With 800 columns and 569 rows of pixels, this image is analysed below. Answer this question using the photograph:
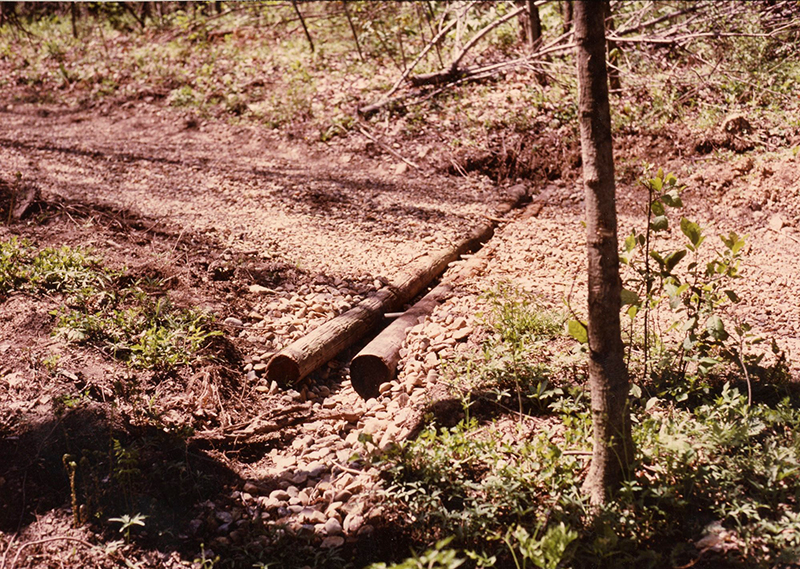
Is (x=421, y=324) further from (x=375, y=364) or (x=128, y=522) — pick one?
(x=128, y=522)

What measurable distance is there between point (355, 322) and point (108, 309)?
5.51ft

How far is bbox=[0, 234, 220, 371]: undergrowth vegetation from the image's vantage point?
12.5 ft

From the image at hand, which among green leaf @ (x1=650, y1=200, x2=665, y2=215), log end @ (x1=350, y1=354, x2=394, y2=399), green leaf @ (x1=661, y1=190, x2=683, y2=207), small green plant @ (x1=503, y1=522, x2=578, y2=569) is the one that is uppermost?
green leaf @ (x1=661, y1=190, x2=683, y2=207)

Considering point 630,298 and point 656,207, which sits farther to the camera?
point 656,207

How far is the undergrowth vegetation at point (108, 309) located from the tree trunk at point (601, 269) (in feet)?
8.19

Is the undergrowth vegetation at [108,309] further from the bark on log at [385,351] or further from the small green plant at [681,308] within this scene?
the small green plant at [681,308]

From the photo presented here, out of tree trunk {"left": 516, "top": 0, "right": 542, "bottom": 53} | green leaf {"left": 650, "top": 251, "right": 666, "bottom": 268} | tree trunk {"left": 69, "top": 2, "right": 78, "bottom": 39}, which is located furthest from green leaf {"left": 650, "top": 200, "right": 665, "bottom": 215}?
tree trunk {"left": 69, "top": 2, "right": 78, "bottom": 39}

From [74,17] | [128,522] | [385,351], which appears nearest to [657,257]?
[385,351]

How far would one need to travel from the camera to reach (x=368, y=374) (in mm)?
3883

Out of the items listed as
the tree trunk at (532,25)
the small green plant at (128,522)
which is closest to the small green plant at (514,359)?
the small green plant at (128,522)

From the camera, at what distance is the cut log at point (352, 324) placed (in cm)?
388

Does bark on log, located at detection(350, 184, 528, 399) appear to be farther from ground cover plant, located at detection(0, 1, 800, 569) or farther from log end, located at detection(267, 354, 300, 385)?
log end, located at detection(267, 354, 300, 385)

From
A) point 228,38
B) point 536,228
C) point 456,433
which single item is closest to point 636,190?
point 536,228

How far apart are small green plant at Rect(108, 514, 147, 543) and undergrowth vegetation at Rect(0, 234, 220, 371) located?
44.4 inches
